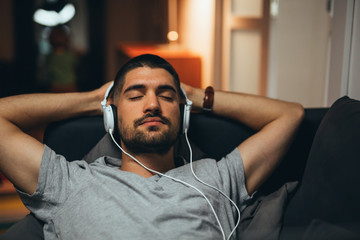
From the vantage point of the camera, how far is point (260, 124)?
1.36m

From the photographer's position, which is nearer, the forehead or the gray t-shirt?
the gray t-shirt

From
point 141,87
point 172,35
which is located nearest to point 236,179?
point 141,87

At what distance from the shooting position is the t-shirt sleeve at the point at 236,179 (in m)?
1.19

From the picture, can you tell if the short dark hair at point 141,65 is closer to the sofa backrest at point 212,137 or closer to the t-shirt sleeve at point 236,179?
the sofa backrest at point 212,137

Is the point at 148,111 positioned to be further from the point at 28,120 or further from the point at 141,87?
the point at 28,120

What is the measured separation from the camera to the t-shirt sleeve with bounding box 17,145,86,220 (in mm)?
1101

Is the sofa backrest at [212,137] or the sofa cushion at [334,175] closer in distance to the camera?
the sofa cushion at [334,175]

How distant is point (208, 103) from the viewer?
1380 mm

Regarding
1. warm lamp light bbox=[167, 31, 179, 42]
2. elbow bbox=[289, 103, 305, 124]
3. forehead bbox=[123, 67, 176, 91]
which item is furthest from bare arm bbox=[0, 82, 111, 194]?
warm lamp light bbox=[167, 31, 179, 42]

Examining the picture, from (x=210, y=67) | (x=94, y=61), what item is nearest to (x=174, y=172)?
(x=210, y=67)

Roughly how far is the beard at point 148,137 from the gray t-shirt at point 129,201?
101 millimetres

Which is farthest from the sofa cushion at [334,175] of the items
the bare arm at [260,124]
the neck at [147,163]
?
the neck at [147,163]

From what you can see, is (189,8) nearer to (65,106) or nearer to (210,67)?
(210,67)

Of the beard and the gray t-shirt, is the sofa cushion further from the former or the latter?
the beard
